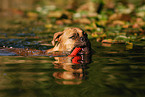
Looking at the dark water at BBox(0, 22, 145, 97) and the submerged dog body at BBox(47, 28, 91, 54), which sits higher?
the submerged dog body at BBox(47, 28, 91, 54)

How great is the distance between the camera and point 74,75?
328 cm

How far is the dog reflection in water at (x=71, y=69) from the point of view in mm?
3068

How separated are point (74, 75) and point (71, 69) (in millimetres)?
350

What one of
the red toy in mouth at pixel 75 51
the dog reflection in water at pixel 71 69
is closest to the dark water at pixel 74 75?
the dog reflection in water at pixel 71 69

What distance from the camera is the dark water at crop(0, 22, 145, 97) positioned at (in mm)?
2641

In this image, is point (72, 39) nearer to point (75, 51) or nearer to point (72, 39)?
point (72, 39)

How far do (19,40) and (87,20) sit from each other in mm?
4505

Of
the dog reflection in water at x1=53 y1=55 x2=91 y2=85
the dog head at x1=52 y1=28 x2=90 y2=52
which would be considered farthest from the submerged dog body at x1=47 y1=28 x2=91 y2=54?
the dog reflection in water at x1=53 y1=55 x2=91 y2=85

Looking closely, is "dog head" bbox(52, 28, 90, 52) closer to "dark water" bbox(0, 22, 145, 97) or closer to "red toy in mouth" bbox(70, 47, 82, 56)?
"red toy in mouth" bbox(70, 47, 82, 56)

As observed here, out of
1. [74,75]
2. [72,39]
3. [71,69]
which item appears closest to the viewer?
[74,75]

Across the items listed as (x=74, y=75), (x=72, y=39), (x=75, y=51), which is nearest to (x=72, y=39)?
(x=72, y=39)

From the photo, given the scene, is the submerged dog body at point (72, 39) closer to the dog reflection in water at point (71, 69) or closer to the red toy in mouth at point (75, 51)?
the red toy in mouth at point (75, 51)

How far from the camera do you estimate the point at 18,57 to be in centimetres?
468

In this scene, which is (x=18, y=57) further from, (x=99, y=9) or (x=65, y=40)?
(x=99, y=9)
